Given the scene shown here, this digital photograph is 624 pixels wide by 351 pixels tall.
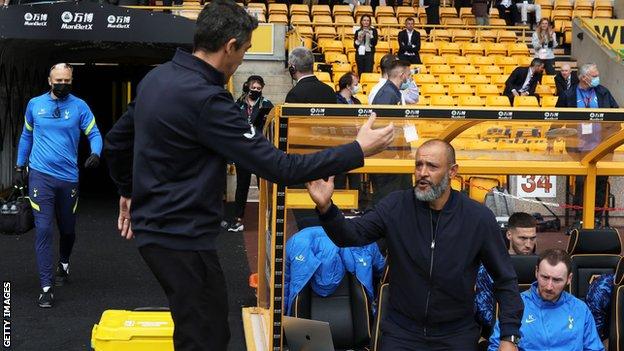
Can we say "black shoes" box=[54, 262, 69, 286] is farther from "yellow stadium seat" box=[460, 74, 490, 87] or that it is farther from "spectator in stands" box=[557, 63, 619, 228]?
"yellow stadium seat" box=[460, 74, 490, 87]

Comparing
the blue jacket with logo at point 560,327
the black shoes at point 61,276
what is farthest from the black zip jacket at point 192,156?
the black shoes at point 61,276

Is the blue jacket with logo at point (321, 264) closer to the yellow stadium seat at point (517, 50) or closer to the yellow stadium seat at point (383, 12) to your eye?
the yellow stadium seat at point (517, 50)

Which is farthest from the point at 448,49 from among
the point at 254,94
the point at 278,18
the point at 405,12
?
the point at 254,94

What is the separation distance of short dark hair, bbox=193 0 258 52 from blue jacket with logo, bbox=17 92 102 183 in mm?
5220

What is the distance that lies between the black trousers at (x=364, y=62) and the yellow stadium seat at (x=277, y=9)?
9.40 ft

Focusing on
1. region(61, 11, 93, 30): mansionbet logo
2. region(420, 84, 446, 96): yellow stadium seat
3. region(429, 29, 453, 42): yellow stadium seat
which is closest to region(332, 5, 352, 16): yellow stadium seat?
region(429, 29, 453, 42): yellow stadium seat

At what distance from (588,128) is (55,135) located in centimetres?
444

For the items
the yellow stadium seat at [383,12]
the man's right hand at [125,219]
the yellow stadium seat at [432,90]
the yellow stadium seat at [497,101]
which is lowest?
the man's right hand at [125,219]

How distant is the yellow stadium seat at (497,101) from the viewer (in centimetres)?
1805

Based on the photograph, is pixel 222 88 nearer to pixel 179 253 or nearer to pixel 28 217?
pixel 179 253

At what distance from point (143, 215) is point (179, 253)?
0.21 metres

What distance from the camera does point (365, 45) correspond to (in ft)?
63.9

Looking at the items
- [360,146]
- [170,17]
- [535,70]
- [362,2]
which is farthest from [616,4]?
[360,146]

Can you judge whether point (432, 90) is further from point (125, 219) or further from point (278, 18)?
point (125, 219)
